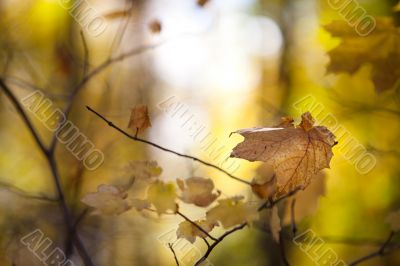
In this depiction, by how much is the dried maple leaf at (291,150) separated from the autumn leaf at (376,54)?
506 mm

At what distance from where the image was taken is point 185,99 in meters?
2.53

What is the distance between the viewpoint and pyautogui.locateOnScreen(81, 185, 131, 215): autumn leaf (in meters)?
0.85

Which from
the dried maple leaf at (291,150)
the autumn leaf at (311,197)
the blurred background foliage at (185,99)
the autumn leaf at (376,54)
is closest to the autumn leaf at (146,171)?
the dried maple leaf at (291,150)

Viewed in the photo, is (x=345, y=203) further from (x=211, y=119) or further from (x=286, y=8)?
(x=286, y=8)

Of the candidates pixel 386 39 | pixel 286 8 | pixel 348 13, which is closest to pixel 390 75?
pixel 386 39

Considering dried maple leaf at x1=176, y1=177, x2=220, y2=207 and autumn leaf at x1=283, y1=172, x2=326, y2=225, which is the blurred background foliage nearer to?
autumn leaf at x1=283, y1=172, x2=326, y2=225

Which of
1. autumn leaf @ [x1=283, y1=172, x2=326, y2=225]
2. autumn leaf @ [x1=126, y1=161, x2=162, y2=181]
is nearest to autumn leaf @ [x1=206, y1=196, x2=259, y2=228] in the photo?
autumn leaf @ [x1=126, y1=161, x2=162, y2=181]

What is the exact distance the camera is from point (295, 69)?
254 centimetres

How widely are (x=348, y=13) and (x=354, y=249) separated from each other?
147cm

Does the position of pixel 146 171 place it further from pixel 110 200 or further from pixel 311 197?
pixel 311 197

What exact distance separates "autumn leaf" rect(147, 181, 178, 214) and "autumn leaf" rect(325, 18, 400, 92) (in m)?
0.54

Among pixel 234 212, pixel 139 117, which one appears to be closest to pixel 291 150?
pixel 234 212

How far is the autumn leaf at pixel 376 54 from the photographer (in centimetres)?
112

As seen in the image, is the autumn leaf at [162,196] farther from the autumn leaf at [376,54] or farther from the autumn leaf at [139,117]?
the autumn leaf at [376,54]
